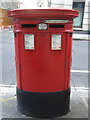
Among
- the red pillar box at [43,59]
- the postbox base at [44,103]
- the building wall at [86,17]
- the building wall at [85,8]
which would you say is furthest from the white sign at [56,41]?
the building wall at [86,17]

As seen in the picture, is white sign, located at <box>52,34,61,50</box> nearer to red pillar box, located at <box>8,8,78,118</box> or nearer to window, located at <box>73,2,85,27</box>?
red pillar box, located at <box>8,8,78,118</box>

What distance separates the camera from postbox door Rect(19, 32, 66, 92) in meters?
2.63

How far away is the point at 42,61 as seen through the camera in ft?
8.89

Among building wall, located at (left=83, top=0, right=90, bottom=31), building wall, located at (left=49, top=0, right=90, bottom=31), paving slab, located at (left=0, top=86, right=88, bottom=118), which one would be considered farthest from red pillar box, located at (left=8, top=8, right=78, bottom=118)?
building wall, located at (left=83, top=0, right=90, bottom=31)

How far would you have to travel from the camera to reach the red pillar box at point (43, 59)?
257cm

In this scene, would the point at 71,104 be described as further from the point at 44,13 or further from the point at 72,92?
the point at 44,13

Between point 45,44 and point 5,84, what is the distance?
90.8 inches

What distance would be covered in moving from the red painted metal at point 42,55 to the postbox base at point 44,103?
84 mm

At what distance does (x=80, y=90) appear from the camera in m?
4.21

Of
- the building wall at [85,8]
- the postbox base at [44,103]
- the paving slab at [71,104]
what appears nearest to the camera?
the postbox base at [44,103]

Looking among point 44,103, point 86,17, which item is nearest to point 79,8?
point 86,17

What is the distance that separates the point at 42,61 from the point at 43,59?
0.11 ft

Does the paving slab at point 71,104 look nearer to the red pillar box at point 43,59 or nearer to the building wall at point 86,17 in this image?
the red pillar box at point 43,59

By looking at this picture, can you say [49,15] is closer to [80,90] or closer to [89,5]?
[80,90]
